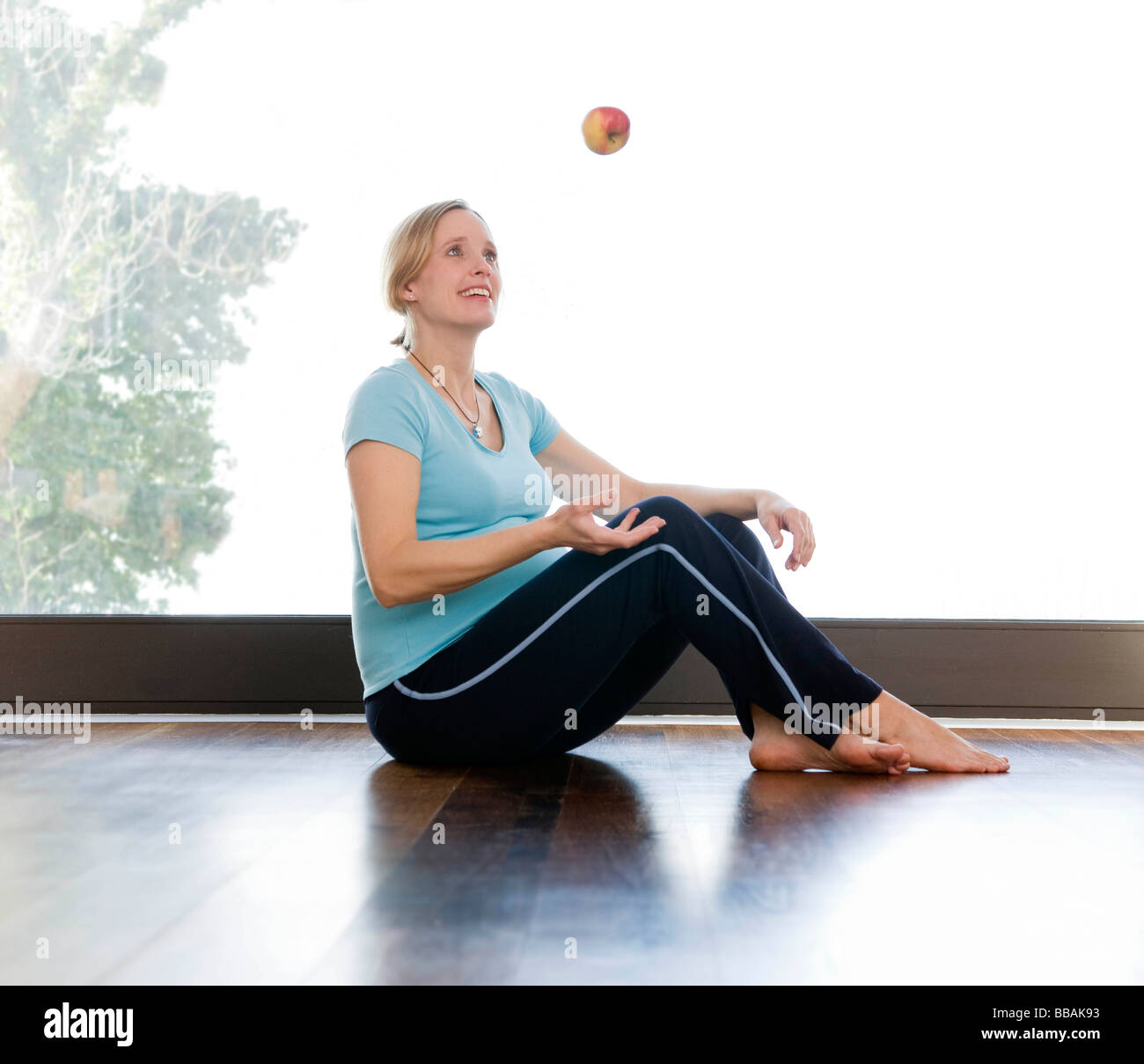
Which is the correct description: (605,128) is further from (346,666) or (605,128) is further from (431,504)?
(346,666)

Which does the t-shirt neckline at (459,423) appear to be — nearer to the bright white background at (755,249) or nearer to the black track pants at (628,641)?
the black track pants at (628,641)

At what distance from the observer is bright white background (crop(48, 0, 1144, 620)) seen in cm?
250

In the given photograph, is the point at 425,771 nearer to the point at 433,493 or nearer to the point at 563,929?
the point at 433,493

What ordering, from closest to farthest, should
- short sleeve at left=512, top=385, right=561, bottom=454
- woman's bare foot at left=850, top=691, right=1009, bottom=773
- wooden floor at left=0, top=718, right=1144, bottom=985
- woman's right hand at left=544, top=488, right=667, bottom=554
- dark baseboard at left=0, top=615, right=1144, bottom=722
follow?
1. wooden floor at left=0, top=718, right=1144, bottom=985
2. woman's right hand at left=544, top=488, right=667, bottom=554
3. woman's bare foot at left=850, top=691, right=1009, bottom=773
4. short sleeve at left=512, top=385, right=561, bottom=454
5. dark baseboard at left=0, top=615, right=1144, bottom=722

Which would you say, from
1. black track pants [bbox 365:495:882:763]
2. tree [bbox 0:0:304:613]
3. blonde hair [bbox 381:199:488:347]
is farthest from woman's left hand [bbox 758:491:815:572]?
tree [bbox 0:0:304:613]

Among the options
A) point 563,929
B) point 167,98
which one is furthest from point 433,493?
point 167,98

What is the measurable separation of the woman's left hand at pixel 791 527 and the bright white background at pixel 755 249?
2.21 feet

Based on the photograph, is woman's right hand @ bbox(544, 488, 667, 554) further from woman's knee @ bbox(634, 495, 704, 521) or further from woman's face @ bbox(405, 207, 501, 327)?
woman's face @ bbox(405, 207, 501, 327)

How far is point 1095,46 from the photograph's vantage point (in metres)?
2.52

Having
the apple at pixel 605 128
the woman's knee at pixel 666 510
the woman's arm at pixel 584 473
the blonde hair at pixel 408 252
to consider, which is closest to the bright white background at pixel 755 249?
the apple at pixel 605 128

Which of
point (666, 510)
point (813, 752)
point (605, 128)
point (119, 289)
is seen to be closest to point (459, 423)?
point (666, 510)

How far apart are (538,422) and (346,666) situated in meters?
0.75

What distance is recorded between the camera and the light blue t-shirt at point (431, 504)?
5.47ft
